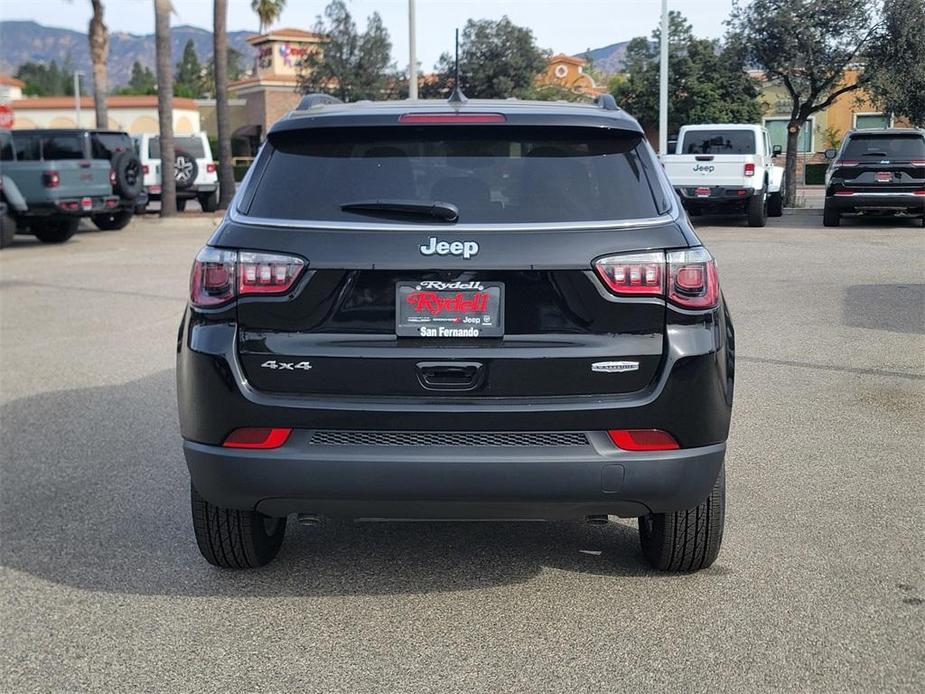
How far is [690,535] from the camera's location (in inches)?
174

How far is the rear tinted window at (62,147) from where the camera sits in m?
22.2

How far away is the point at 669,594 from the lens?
14.4ft

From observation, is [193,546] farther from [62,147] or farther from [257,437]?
[62,147]

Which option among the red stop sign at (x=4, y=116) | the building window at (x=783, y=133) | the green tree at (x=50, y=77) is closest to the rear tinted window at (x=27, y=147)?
the red stop sign at (x=4, y=116)

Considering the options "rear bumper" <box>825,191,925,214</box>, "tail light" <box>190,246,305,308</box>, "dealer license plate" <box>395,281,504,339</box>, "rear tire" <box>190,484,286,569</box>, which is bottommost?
"rear tire" <box>190,484,286,569</box>

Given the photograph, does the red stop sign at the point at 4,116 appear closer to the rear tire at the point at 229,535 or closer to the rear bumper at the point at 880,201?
the rear bumper at the point at 880,201

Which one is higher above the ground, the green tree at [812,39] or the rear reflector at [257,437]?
the green tree at [812,39]

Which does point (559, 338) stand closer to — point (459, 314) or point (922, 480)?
point (459, 314)

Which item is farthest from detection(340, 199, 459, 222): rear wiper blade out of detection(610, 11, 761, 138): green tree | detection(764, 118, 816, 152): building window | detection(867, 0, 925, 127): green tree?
detection(764, 118, 816, 152): building window

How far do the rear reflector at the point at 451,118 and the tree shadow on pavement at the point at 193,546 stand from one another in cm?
175

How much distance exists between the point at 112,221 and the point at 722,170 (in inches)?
513

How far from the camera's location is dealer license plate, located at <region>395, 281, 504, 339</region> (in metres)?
3.83

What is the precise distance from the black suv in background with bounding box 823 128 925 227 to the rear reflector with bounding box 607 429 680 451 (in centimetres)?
1906

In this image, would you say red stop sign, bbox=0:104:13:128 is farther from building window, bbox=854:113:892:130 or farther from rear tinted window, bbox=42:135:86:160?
building window, bbox=854:113:892:130
